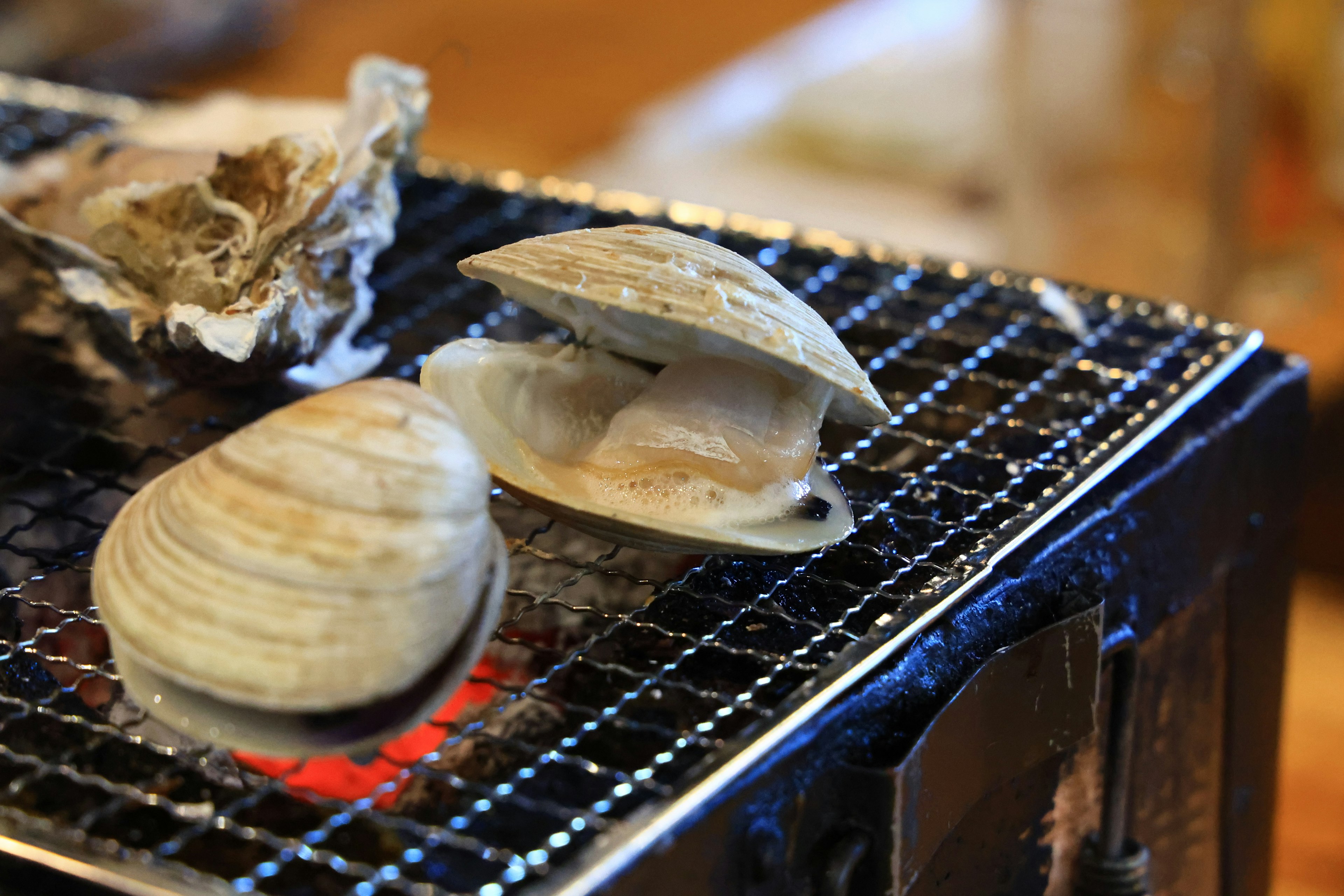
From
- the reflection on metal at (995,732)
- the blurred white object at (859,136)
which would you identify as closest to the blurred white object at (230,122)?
the reflection on metal at (995,732)

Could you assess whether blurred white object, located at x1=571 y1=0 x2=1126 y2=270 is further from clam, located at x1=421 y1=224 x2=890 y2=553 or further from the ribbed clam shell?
the ribbed clam shell

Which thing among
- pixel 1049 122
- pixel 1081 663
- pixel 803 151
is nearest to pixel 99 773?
pixel 1081 663

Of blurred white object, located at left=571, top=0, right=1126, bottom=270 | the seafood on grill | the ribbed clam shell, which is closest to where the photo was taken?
the ribbed clam shell

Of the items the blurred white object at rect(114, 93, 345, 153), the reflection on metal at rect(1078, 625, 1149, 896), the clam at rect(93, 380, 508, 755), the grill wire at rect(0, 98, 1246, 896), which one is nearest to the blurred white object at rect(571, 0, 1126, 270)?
the grill wire at rect(0, 98, 1246, 896)

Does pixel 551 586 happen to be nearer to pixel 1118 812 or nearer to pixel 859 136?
pixel 1118 812

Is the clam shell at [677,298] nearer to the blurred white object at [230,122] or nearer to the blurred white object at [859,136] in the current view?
the blurred white object at [230,122]

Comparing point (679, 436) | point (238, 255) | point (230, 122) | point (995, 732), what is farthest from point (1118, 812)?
point (230, 122)

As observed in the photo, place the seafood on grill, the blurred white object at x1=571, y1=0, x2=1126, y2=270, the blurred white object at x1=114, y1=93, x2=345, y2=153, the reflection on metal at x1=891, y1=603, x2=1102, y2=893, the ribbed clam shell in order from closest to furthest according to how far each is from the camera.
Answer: the ribbed clam shell < the reflection on metal at x1=891, y1=603, x2=1102, y2=893 < the seafood on grill < the blurred white object at x1=114, y1=93, x2=345, y2=153 < the blurred white object at x1=571, y1=0, x2=1126, y2=270
